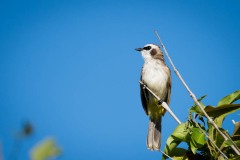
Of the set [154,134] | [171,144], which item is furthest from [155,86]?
[171,144]

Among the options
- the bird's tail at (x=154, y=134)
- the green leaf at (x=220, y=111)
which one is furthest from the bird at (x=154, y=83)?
the green leaf at (x=220, y=111)

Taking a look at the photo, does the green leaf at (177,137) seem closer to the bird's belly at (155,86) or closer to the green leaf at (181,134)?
the green leaf at (181,134)

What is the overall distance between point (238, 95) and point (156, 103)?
5566 millimetres

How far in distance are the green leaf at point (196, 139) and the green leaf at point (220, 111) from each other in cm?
19

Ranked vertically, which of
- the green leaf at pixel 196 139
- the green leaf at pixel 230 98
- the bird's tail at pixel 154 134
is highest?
the bird's tail at pixel 154 134

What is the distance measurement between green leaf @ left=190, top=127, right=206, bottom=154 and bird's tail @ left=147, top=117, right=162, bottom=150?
4034 millimetres

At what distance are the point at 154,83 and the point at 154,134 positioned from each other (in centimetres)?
149

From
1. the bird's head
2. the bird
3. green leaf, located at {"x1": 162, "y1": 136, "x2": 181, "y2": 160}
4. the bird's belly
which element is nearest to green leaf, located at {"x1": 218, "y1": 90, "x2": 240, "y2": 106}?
green leaf, located at {"x1": 162, "y1": 136, "x2": 181, "y2": 160}

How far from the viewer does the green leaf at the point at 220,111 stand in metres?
2.46

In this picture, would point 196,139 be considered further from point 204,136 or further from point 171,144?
point 171,144

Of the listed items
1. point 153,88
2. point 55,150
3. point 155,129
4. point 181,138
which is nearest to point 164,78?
point 153,88

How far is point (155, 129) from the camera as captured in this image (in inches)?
302

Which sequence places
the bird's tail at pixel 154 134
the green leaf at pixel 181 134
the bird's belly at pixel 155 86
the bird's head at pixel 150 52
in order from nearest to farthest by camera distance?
1. the green leaf at pixel 181 134
2. the bird's tail at pixel 154 134
3. the bird's belly at pixel 155 86
4. the bird's head at pixel 150 52

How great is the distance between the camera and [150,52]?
9.05 meters
